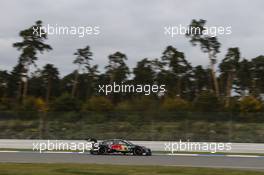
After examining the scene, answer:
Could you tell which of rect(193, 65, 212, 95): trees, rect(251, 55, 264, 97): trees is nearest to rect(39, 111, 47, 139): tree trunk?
rect(193, 65, 212, 95): trees

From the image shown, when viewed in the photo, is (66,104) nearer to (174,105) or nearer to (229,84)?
(174,105)

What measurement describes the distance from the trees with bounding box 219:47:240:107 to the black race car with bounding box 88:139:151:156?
69.7 ft

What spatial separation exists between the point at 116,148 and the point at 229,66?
23.9 meters

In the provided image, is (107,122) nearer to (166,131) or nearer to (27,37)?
(166,131)

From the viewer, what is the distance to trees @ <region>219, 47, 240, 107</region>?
43.8m

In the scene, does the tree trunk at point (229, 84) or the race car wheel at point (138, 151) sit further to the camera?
the tree trunk at point (229, 84)

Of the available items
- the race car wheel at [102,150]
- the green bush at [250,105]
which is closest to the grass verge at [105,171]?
the race car wheel at [102,150]

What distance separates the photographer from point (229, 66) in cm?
4494

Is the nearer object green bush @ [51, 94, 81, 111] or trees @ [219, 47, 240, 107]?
green bush @ [51, 94, 81, 111]

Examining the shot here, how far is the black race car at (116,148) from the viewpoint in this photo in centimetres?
2331

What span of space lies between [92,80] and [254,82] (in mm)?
15195

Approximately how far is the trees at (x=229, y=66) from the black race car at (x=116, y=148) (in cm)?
2124

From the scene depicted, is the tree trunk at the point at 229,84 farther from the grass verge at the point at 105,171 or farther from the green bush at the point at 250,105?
the grass verge at the point at 105,171

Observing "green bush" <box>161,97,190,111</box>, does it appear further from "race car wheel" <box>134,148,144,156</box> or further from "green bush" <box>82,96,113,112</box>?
"race car wheel" <box>134,148,144,156</box>
